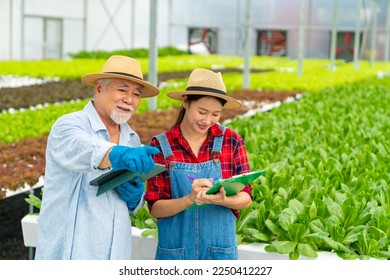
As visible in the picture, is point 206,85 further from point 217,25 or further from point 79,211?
point 217,25

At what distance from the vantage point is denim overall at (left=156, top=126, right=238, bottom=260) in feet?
10.5

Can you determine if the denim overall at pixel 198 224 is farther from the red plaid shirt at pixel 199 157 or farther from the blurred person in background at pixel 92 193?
the blurred person in background at pixel 92 193

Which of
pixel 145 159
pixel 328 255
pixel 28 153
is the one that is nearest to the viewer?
pixel 145 159

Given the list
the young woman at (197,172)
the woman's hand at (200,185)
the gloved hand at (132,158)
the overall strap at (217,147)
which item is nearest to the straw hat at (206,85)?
the young woman at (197,172)

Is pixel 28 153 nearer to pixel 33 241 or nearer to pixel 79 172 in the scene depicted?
pixel 33 241

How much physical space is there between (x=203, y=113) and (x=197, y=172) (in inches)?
10.5

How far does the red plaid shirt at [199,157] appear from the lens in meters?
3.21

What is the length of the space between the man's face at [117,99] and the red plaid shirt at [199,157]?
11.0 inches

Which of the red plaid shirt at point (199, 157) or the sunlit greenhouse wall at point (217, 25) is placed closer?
the red plaid shirt at point (199, 157)

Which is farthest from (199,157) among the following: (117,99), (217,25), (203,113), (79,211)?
(217,25)

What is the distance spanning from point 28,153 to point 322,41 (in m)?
30.3

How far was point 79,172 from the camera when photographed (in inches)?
116
